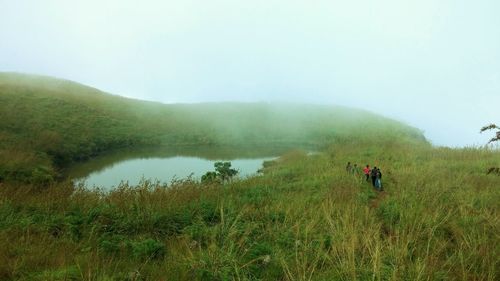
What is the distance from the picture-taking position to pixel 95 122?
45.7 meters

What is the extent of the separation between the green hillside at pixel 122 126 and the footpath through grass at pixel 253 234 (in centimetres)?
1066

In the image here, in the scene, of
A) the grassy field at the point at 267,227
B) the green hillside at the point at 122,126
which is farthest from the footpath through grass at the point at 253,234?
the green hillside at the point at 122,126

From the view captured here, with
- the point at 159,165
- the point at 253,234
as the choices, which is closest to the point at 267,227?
the point at 253,234

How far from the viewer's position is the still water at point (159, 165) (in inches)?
935

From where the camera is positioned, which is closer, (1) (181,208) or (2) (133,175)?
(1) (181,208)

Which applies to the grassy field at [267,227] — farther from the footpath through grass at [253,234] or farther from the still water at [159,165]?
the still water at [159,165]

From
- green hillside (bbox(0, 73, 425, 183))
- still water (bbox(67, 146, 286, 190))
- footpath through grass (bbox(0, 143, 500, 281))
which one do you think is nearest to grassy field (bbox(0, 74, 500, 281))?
footpath through grass (bbox(0, 143, 500, 281))

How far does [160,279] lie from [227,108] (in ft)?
251

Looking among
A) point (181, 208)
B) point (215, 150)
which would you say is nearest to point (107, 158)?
point (215, 150)

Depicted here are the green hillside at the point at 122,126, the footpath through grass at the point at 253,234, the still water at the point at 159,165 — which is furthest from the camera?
the green hillside at the point at 122,126

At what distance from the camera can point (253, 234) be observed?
22.2 feet

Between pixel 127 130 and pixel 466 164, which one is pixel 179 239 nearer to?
pixel 466 164

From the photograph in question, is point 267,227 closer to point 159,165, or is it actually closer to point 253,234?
point 253,234

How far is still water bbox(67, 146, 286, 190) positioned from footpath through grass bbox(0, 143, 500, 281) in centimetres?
940
